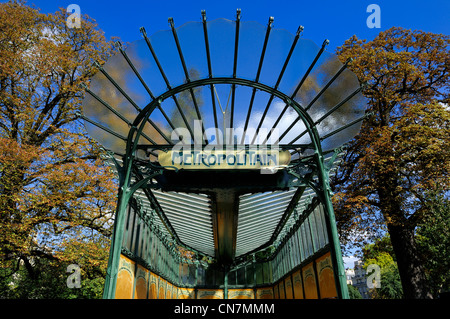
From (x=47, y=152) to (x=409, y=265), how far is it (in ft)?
59.5

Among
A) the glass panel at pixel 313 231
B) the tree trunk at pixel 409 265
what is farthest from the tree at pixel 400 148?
the glass panel at pixel 313 231

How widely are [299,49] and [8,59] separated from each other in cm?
1622

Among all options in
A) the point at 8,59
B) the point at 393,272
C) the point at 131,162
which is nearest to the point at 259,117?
the point at 131,162

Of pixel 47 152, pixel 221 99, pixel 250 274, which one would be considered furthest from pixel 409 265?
pixel 47 152

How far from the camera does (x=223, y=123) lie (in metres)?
6.01

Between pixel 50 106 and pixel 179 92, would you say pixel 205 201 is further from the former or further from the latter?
pixel 50 106

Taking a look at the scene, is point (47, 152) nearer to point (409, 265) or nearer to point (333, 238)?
point (333, 238)

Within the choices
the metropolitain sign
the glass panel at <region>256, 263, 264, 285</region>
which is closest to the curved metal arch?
the metropolitain sign

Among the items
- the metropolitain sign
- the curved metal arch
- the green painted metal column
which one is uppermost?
the curved metal arch

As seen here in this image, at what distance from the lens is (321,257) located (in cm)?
579

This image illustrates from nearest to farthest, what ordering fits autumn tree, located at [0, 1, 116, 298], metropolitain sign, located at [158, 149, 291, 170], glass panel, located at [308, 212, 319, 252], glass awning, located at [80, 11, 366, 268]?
glass awning, located at [80, 11, 366, 268] → metropolitain sign, located at [158, 149, 291, 170] → glass panel, located at [308, 212, 319, 252] → autumn tree, located at [0, 1, 116, 298]

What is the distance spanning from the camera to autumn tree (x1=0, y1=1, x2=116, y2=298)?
1324 cm

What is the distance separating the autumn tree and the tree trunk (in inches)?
568

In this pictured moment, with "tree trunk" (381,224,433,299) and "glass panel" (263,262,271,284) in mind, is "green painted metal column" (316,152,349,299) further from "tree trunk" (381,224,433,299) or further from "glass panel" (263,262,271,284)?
"tree trunk" (381,224,433,299)
